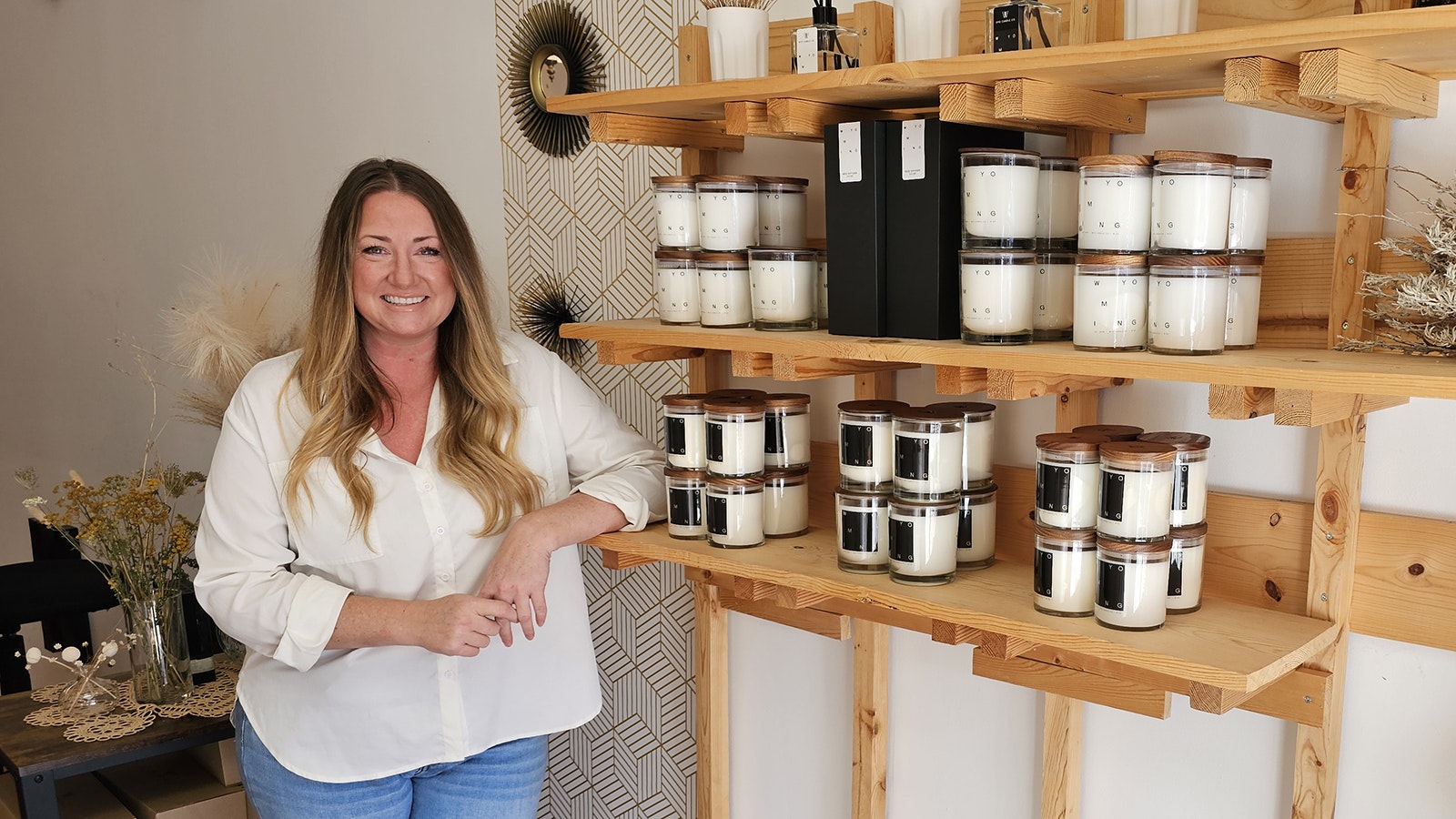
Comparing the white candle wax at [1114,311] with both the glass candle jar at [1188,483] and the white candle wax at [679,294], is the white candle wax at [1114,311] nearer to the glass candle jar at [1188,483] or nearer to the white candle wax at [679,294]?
the glass candle jar at [1188,483]

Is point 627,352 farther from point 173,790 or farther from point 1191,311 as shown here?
point 173,790

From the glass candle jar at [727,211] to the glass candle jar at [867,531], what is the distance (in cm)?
40

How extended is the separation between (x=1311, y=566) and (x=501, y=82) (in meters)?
1.74

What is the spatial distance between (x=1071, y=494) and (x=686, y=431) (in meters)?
0.59

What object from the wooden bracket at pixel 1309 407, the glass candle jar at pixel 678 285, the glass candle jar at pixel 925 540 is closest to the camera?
the wooden bracket at pixel 1309 407

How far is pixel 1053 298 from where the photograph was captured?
1.44 m

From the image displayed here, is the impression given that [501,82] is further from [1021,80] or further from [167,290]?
[167,290]

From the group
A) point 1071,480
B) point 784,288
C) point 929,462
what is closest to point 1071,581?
point 1071,480

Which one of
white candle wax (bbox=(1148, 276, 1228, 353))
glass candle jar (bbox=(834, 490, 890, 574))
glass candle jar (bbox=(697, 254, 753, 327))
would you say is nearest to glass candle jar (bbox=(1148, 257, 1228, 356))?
white candle wax (bbox=(1148, 276, 1228, 353))

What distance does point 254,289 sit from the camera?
7.88 feet

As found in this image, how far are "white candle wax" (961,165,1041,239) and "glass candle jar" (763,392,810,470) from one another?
0.43 metres

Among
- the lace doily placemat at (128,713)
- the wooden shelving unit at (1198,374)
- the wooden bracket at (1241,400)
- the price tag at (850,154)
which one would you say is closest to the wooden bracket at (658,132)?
the wooden shelving unit at (1198,374)

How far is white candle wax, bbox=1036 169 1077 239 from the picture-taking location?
1441mm

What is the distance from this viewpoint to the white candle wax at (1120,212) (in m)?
1.29
